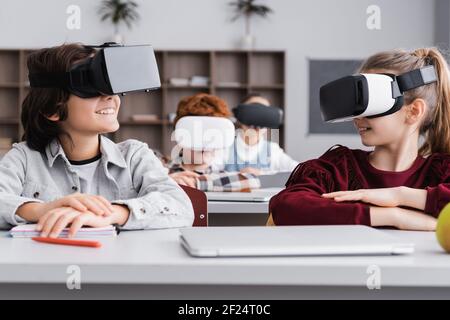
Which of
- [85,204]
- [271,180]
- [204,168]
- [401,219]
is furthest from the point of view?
[204,168]

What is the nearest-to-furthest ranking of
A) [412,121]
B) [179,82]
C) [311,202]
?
[311,202] < [412,121] < [179,82]

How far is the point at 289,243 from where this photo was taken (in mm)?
1004

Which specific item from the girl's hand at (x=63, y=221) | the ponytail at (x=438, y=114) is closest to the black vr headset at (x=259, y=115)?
the ponytail at (x=438, y=114)

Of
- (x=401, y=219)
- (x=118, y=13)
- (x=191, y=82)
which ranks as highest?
(x=118, y=13)

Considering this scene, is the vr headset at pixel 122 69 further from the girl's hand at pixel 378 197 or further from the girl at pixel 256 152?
the girl at pixel 256 152

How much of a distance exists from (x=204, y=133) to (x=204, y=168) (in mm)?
202

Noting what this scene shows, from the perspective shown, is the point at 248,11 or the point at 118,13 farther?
the point at 248,11

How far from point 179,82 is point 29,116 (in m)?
5.67

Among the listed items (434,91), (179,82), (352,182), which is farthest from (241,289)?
(179,82)

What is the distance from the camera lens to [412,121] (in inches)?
71.8

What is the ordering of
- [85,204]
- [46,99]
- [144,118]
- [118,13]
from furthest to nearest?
[118,13], [144,118], [46,99], [85,204]

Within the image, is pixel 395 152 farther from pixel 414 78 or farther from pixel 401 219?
pixel 401 219

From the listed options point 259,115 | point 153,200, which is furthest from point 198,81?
point 153,200
